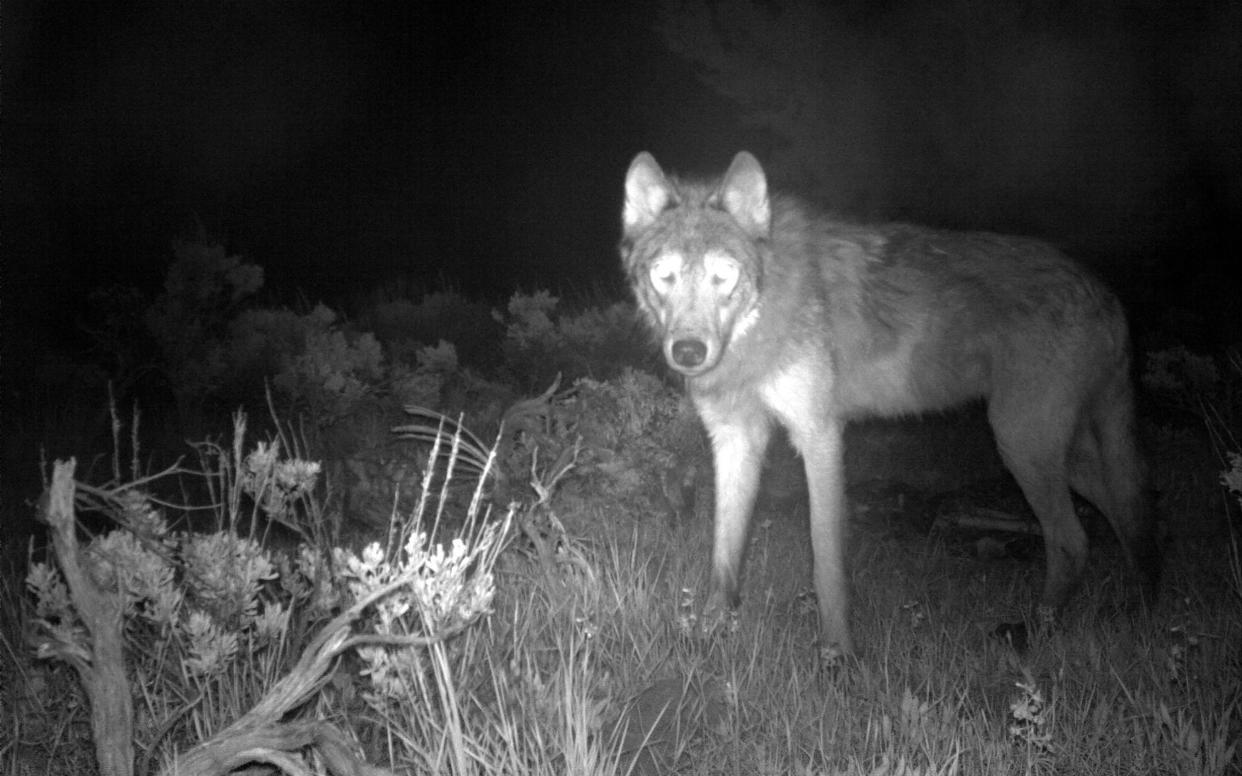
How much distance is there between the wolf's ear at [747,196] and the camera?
4.99 m

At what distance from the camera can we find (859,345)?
5.50 metres

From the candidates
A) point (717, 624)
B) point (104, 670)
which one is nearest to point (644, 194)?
point (717, 624)

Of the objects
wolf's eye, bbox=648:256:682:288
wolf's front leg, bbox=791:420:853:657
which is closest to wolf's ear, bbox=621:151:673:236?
wolf's eye, bbox=648:256:682:288

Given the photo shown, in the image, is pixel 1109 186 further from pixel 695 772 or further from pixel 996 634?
pixel 695 772

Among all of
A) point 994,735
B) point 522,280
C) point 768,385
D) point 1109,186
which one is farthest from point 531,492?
point 522,280

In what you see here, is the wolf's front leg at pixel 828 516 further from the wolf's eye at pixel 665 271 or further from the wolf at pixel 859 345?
the wolf's eye at pixel 665 271

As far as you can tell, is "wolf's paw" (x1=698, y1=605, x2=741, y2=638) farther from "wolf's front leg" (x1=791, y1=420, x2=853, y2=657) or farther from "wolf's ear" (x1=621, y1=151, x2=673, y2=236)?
"wolf's ear" (x1=621, y1=151, x2=673, y2=236)

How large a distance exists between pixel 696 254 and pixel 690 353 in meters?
0.50

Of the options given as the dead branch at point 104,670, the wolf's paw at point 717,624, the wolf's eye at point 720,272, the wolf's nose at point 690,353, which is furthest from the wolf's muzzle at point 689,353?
the dead branch at point 104,670

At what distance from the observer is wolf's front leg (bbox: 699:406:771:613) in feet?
17.1

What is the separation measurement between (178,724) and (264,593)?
109 centimetres

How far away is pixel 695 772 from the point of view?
335cm

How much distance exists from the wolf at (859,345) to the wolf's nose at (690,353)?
9 centimetres

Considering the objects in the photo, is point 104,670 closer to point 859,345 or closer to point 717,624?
point 717,624
